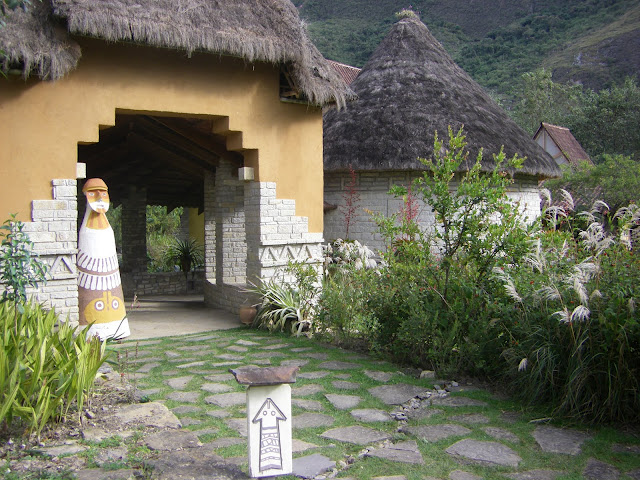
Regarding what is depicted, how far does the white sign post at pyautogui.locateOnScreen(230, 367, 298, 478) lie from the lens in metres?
3.46

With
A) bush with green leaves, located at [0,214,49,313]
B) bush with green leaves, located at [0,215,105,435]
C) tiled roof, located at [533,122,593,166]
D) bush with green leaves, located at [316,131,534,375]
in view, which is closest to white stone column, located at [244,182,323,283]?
bush with green leaves, located at [316,131,534,375]

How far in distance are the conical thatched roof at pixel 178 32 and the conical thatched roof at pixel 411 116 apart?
10.2 ft

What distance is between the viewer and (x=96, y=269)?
24.5 feet

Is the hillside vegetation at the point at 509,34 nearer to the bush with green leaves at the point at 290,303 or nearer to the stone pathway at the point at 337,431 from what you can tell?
the bush with green leaves at the point at 290,303

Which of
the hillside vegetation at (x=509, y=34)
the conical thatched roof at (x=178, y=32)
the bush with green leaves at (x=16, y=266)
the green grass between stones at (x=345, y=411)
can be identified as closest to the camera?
the green grass between stones at (x=345, y=411)

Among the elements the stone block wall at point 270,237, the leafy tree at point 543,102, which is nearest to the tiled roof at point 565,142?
the leafy tree at point 543,102

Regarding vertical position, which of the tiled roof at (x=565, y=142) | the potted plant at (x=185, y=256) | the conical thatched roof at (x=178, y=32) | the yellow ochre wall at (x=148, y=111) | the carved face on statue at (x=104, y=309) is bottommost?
the carved face on statue at (x=104, y=309)

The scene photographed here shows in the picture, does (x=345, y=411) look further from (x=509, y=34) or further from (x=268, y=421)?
(x=509, y=34)

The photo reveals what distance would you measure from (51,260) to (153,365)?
1950 millimetres

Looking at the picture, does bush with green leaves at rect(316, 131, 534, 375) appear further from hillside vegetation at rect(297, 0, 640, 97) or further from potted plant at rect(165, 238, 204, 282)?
hillside vegetation at rect(297, 0, 640, 97)

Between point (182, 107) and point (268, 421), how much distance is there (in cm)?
563

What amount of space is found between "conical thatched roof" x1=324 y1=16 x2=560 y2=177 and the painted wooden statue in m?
5.72

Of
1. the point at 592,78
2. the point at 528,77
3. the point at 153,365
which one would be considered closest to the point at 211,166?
the point at 153,365

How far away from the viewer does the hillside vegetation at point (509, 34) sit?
36250 millimetres
